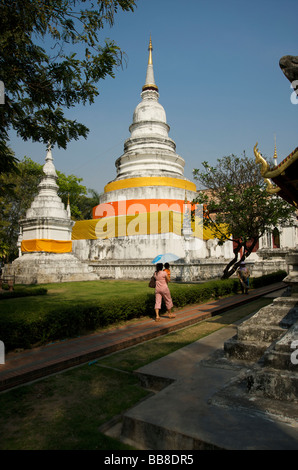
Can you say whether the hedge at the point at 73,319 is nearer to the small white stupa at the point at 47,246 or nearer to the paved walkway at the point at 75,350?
the paved walkway at the point at 75,350

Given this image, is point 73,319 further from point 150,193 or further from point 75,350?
point 150,193

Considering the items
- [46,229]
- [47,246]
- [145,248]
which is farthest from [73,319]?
[145,248]

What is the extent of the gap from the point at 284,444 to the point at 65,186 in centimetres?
4409

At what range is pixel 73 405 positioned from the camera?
12.4ft

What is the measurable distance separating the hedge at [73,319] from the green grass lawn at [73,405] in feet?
4.53

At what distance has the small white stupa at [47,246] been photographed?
1791 cm

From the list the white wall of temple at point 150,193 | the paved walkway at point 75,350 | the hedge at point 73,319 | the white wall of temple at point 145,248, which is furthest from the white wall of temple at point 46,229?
the paved walkway at point 75,350

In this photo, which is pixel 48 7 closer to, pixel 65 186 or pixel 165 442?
pixel 165 442

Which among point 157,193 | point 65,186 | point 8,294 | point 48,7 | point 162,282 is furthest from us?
point 65,186

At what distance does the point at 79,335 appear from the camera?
691cm

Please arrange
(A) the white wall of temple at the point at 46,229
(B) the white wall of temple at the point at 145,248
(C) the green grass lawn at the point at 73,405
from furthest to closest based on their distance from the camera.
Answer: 1. (B) the white wall of temple at the point at 145,248
2. (A) the white wall of temple at the point at 46,229
3. (C) the green grass lawn at the point at 73,405

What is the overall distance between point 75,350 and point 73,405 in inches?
78.2

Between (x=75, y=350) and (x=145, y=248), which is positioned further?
(x=145, y=248)
